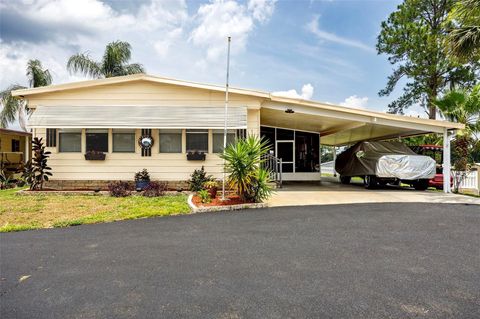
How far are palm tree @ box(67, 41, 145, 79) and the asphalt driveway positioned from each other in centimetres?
1659

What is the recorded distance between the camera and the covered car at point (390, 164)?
10273mm

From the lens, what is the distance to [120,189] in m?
8.99

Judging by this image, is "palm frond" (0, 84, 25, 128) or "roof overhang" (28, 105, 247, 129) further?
"palm frond" (0, 84, 25, 128)

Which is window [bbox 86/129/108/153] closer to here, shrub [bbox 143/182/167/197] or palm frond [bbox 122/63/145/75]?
shrub [bbox 143/182/167/197]

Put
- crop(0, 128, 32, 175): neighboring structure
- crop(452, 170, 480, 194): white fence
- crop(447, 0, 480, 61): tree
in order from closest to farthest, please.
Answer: crop(447, 0, 480, 61): tree, crop(452, 170, 480, 194): white fence, crop(0, 128, 32, 175): neighboring structure

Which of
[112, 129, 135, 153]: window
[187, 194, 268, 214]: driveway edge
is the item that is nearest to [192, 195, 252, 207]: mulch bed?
[187, 194, 268, 214]: driveway edge

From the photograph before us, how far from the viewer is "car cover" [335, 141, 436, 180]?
404 inches

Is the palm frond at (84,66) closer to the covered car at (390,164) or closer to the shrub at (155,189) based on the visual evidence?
the shrub at (155,189)

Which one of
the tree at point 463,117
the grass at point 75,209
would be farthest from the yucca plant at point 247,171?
the tree at point 463,117

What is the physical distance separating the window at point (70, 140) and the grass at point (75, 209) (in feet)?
6.09

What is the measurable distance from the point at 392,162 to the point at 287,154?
5.55 m

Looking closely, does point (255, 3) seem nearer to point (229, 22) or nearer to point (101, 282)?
point (229, 22)

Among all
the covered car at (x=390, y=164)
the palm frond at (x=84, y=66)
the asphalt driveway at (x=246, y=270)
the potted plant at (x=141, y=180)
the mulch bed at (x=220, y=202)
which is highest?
the palm frond at (x=84, y=66)

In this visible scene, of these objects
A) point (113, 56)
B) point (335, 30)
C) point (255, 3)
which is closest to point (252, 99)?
point (255, 3)
